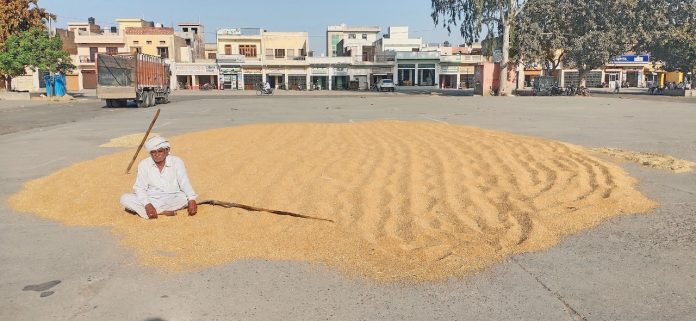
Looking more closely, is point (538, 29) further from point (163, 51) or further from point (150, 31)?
point (150, 31)

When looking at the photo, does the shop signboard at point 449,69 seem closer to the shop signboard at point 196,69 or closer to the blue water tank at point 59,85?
the shop signboard at point 196,69

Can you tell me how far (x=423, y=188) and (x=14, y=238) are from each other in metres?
4.57

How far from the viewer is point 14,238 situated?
510cm

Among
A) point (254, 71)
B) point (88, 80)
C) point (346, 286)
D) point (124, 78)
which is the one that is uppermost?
point (254, 71)

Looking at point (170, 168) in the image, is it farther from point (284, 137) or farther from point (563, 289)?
point (284, 137)

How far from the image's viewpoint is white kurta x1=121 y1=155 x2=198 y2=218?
567 cm

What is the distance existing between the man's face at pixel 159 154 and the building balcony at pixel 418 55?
6948 cm

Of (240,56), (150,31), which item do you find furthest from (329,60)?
(150,31)

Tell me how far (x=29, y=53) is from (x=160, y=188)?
4185cm

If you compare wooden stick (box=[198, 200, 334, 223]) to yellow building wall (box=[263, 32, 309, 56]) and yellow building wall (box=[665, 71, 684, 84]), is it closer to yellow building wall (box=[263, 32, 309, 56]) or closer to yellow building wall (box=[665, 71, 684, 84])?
yellow building wall (box=[263, 32, 309, 56])

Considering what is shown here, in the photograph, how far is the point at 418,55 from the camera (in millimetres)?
73812

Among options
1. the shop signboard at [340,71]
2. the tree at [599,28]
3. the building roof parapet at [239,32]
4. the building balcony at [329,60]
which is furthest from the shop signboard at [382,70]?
the tree at [599,28]

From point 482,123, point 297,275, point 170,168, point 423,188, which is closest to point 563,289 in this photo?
point 297,275

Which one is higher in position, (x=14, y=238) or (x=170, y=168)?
(x=170, y=168)
